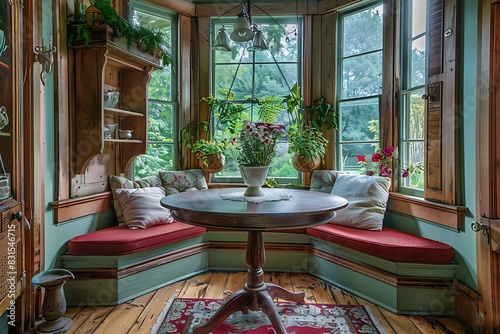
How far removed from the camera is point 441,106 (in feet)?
7.38

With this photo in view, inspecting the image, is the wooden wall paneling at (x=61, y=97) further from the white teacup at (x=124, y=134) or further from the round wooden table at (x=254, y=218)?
the round wooden table at (x=254, y=218)

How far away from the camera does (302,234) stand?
9.52 ft

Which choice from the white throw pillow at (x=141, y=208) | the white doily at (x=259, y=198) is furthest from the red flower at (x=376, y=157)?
the white throw pillow at (x=141, y=208)

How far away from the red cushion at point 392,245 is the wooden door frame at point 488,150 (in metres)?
0.26

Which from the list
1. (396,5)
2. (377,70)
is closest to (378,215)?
(377,70)

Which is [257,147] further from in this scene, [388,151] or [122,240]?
[388,151]

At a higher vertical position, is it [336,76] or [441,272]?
[336,76]

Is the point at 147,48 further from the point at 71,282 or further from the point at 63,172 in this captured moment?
the point at 71,282

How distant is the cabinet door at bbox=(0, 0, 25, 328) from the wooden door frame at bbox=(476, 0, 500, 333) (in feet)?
8.42

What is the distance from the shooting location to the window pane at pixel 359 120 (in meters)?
3.05

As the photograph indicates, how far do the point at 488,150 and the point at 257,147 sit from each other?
4.25 ft

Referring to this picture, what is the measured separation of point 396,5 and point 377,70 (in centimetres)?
55

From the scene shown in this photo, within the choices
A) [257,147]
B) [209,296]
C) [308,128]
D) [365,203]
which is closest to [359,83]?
[308,128]

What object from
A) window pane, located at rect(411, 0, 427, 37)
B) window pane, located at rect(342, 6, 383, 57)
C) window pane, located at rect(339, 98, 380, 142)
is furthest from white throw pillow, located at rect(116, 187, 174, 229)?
window pane, located at rect(411, 0, 427, 37)
